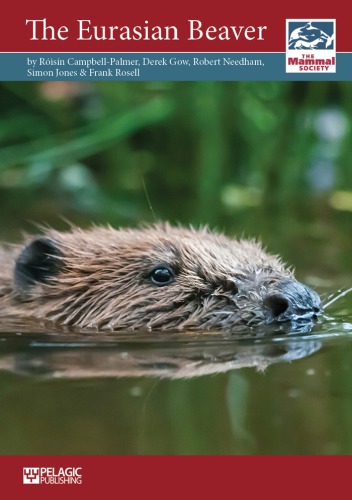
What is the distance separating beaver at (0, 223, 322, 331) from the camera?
444 centimetres

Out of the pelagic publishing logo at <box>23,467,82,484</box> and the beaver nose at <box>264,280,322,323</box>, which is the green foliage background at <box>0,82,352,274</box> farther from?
the pelagic publishing logo at <box>23,467,82,484</box>

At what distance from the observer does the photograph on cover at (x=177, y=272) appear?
323cm

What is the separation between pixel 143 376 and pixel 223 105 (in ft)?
17.2

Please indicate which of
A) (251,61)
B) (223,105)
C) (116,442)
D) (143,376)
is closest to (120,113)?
(223,105)

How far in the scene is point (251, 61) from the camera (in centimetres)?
474

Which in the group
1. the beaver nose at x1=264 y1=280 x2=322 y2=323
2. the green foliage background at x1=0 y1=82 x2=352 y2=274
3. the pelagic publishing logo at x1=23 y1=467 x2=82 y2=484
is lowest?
the pelagic publishing logo at x1=23 y1=467 x2=82 y2=484

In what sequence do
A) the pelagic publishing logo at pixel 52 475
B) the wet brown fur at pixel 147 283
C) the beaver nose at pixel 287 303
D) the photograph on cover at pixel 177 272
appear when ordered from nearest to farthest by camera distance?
1. the pelagic publishing logo at pixel 52 475
2. the photograph on cover at pixel 177 272
3. the beaver nose at pixel 287 303
4. the wet brown fur at pixel 147 283
